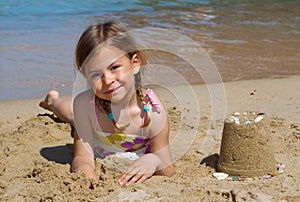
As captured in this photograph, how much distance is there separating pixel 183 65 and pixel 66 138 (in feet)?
7.97

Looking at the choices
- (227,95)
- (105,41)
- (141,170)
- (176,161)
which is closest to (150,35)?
(227,95)

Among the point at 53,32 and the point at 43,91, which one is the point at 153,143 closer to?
the point at 43,91

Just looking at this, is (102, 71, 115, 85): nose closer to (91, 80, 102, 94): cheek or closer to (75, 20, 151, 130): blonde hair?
(91, 80, 102, 94): cheek

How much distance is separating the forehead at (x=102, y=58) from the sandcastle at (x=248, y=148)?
2.56ft

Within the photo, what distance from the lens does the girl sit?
9.40 feet

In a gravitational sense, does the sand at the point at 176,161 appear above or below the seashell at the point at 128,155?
below

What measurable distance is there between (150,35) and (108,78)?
485cm

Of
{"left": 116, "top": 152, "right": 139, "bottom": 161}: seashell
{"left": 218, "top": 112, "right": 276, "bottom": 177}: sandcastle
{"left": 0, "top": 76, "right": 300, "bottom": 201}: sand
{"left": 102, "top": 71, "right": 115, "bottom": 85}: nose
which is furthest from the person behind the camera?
{"left": 116, "top": 152, "right": 139, "bottom": 161}: seashell

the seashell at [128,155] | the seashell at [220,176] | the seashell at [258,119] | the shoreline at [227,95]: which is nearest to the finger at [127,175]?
the seashell at [128,155]

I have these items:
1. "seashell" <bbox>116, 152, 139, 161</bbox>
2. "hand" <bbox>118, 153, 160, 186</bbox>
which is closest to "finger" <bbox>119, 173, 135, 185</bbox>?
"hand" <bbox>118, 153, 160, 186</bbox>

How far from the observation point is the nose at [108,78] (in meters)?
2.81

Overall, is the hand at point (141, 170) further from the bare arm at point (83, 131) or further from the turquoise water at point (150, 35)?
the turquoise water at point (150, 35)

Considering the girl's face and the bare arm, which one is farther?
the bare arm

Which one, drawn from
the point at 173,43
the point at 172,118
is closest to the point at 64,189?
the point at 172,118
